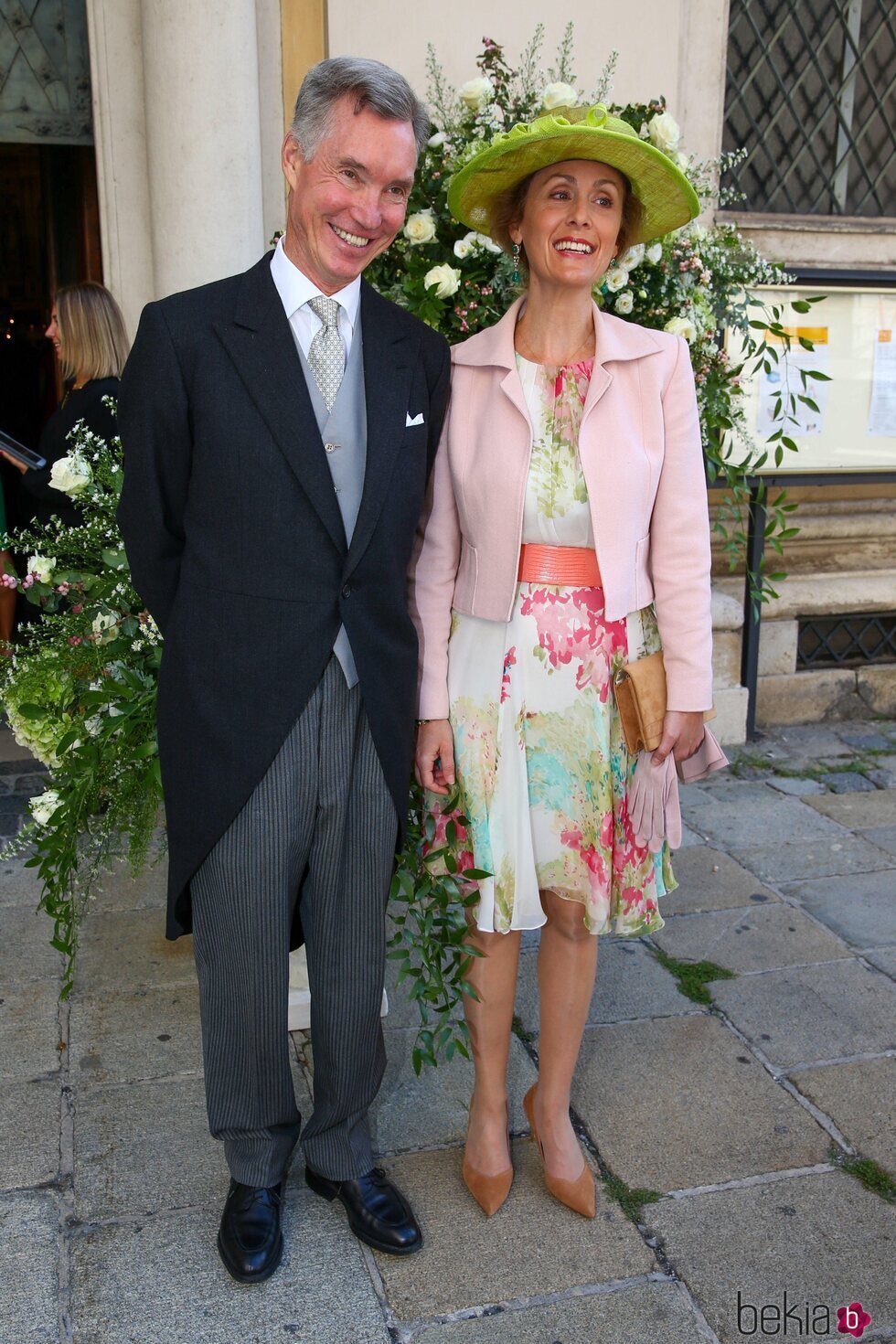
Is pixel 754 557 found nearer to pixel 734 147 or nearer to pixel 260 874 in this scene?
pixel 734 147

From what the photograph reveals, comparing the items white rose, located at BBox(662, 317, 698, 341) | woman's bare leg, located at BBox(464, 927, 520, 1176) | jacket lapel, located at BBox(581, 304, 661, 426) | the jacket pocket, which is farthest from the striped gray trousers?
white rose, located at BBox(662, 317, 698, 341)

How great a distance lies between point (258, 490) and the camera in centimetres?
198

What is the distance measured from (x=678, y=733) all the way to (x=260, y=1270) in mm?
1288

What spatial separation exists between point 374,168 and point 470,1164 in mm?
1947

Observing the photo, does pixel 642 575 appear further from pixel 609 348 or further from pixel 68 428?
pixel 68 428

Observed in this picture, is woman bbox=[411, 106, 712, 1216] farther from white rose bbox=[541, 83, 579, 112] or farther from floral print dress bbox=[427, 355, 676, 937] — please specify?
white rose bbox=[541, 83, 579, 112]

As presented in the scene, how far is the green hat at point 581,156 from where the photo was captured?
83.0 inches

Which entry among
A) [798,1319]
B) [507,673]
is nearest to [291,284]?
[507,673]

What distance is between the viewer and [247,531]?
2004 mm

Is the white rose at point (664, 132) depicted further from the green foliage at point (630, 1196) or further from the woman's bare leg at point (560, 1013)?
the green foliage at point (630, 1196)

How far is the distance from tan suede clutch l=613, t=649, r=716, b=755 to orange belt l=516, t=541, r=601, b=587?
182 mm

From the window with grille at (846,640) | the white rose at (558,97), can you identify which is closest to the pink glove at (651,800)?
the white rose at (558,97)

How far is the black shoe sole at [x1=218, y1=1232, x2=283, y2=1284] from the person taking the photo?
2.21m

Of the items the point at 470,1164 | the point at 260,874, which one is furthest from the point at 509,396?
the point at 470,1164
